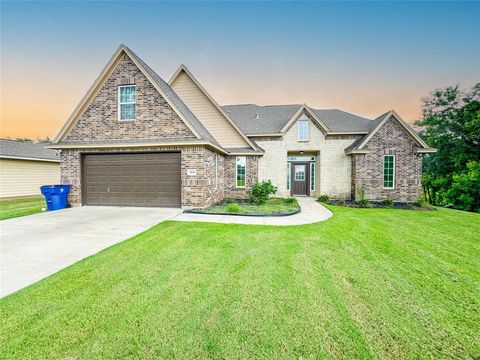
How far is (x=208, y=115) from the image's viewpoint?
1299cm

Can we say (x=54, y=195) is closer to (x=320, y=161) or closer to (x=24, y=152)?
(x=24, y=152)

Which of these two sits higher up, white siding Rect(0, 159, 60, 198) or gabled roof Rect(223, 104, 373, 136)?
gabled roof Rect(223, 104, 373, 136)

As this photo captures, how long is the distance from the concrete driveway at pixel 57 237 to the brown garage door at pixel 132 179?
90 cm

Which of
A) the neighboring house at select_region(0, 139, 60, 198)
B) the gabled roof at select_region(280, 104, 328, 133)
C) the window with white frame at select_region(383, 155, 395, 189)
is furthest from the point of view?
the neighboring house at select_region(0, 139, 60, 198)

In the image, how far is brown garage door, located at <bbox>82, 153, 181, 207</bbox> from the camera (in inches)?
385

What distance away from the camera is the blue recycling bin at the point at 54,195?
953 cm

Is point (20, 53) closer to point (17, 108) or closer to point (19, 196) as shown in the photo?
point (17, 108)

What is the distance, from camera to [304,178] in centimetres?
1572

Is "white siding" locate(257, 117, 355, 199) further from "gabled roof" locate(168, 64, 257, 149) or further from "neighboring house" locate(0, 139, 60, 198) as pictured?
"neighboring house" locate(0, 139, 60, 198)

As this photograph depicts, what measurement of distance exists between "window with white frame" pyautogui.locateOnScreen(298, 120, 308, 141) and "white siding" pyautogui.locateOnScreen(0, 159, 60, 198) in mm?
21448

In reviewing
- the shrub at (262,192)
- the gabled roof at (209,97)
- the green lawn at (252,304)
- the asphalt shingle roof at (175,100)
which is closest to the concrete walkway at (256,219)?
the green lawn at (252,304)

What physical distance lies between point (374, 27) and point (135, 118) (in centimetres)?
1601

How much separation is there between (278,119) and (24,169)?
2061cm

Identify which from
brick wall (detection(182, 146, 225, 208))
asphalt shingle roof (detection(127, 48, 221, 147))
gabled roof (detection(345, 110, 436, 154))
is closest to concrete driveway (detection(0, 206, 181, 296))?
brick wall (detection(182, 146, 225, 208))
